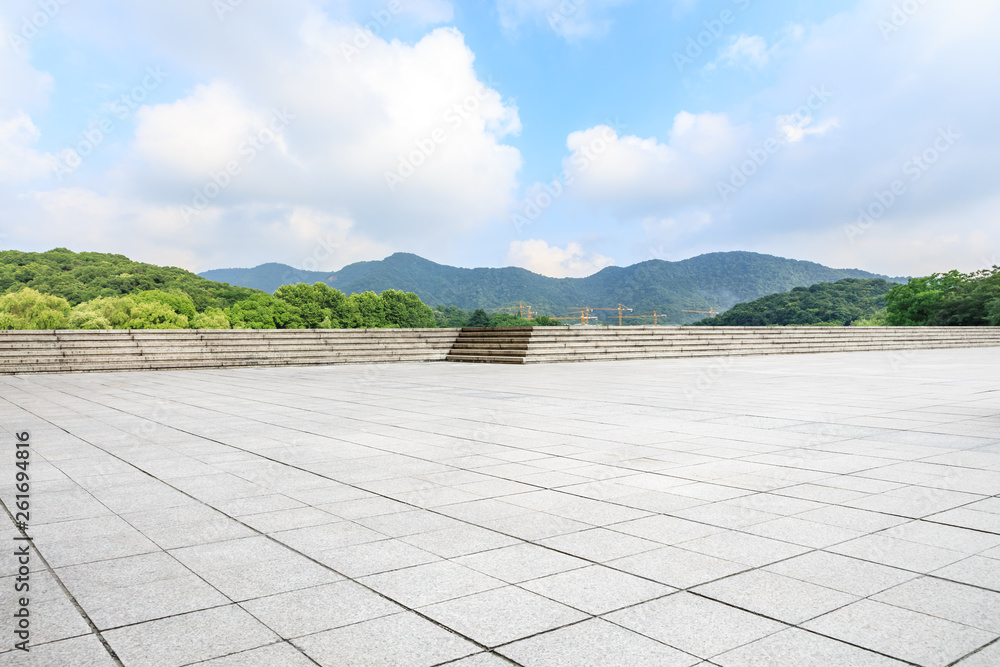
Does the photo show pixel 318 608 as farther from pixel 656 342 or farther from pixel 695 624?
pixel 656 342

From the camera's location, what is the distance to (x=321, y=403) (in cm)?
1035

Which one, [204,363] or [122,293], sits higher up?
[122,293]

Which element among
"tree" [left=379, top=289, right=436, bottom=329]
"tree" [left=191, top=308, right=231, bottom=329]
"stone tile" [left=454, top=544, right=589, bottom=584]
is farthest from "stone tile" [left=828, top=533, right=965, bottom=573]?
"tree" [left=379, top=289, right=436, bottom=329]

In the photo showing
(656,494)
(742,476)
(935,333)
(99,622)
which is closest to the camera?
(99,622)

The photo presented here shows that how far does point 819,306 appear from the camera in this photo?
48.7 metres

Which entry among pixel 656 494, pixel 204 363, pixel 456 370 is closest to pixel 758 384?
pixel 456 370

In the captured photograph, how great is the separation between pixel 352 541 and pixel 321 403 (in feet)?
22.9

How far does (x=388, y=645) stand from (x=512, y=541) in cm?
130

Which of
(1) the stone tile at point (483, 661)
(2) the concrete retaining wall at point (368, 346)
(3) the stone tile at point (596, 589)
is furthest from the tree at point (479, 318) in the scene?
(1) the stone tile at point (483, 661)

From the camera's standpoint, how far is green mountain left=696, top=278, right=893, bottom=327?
147 feet

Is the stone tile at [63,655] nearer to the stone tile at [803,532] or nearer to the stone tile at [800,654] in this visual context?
the stone tile at [800,654]

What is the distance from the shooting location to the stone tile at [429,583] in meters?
2.91

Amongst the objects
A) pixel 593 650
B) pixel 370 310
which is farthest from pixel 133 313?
pixel 593 650

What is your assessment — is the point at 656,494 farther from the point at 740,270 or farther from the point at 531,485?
the point at 740,270
